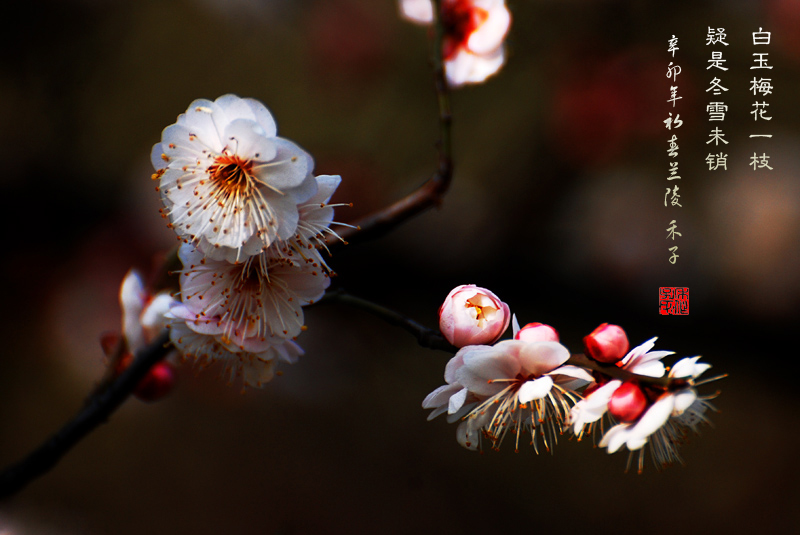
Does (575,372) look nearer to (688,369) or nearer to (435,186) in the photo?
(688,369)

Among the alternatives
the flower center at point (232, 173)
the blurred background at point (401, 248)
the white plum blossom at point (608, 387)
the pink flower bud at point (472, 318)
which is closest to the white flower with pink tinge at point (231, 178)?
the flower center at point (232, 173)

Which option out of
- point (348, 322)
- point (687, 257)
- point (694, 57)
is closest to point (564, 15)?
point (694, 57)

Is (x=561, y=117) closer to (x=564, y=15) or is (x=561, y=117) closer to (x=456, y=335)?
(x=564, y=15)

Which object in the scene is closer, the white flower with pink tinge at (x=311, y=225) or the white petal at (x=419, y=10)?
the white flower with pink tinge at (x=311, y=225)

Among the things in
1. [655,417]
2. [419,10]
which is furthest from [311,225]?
[419,10]

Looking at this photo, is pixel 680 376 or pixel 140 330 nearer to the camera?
pixel 680 376

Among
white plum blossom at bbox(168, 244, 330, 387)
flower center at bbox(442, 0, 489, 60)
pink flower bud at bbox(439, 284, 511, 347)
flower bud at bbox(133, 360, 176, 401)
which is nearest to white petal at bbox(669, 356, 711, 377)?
pink flower bud at bbox(439, 284, 511, 347)

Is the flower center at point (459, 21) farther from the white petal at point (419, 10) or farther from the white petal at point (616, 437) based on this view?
the white petal at point (616, 437)
